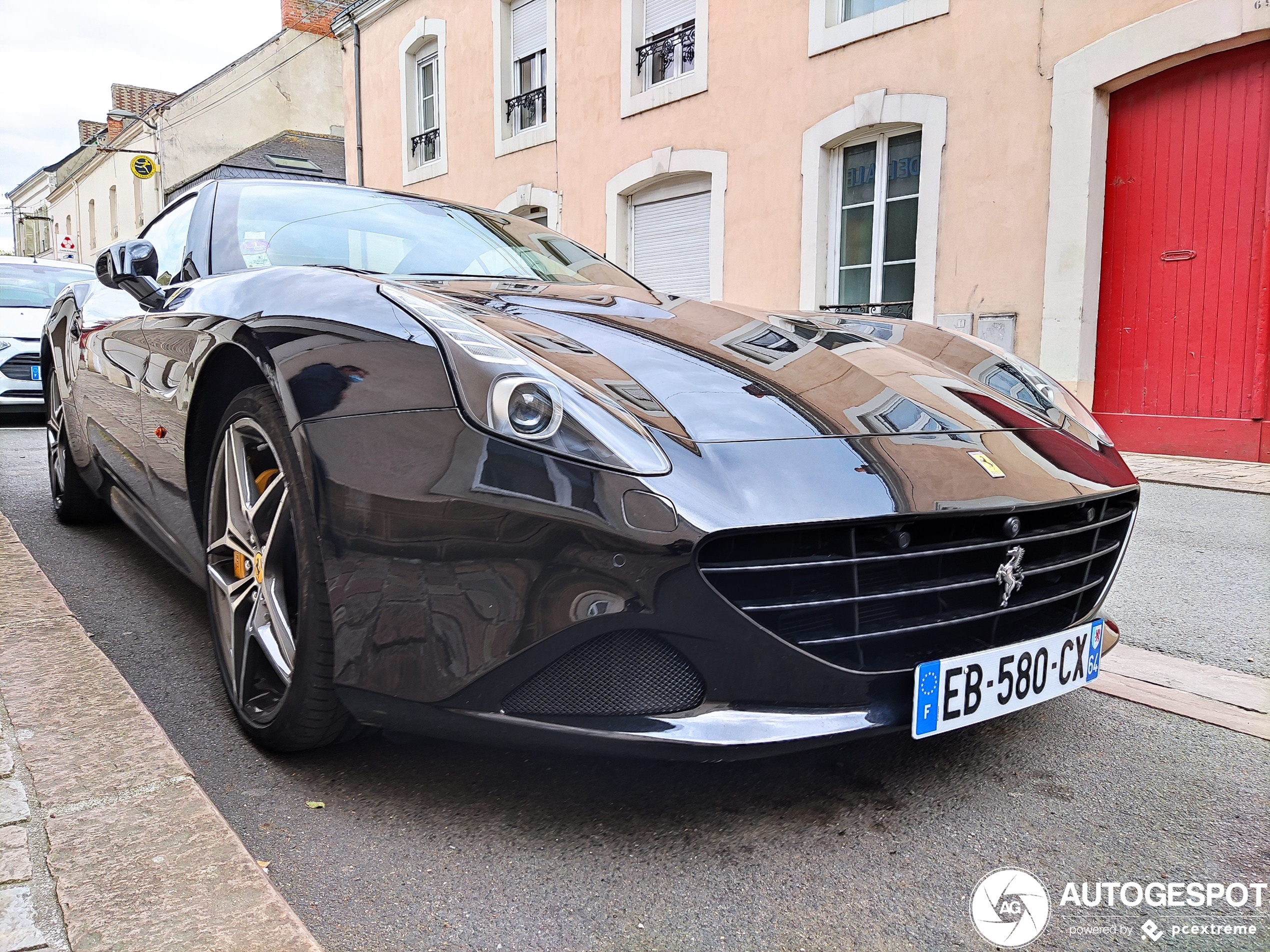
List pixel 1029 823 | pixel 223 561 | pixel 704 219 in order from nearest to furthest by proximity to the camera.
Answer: pixel 1029 823, pixel 223 561, pixel 704 219

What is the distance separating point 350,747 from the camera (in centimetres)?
197

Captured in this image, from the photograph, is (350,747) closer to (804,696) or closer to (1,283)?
(804,696)

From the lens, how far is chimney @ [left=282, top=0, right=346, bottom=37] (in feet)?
83.9

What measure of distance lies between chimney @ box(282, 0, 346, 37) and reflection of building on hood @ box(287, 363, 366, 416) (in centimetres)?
2748

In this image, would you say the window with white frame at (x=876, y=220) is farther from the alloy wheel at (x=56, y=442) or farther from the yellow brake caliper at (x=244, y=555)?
the yellow brake caliper at (x=244, y=555)

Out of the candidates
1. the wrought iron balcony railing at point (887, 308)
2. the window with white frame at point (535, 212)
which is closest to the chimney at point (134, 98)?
the window with white frame at point (535, 212)

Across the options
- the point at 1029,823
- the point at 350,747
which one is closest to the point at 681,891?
the point at 1029,823

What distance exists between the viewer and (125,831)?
5.04ft

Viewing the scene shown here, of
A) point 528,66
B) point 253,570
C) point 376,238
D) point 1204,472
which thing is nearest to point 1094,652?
point 253,570

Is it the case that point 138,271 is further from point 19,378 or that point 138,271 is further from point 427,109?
point 427,109

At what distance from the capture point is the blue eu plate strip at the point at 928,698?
1574 millimetres

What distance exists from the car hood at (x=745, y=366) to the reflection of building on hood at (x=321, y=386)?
0.26 metres

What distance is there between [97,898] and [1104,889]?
1.50m

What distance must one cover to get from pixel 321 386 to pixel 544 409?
1.54ft
